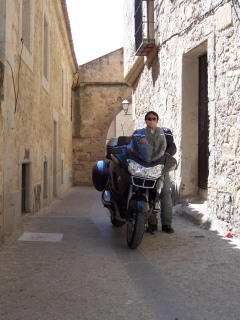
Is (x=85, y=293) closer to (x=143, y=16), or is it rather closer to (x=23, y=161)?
(x=23, y=161)

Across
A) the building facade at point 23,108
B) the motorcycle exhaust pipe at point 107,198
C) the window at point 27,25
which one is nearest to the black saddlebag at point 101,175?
the motorcycle exhaust pipe at point 107,198

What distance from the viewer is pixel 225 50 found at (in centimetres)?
529

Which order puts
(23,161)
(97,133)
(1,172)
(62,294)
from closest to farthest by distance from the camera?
(62,294)
(1,172)
(23,161)
(97,133)

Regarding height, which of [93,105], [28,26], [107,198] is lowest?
[107,198]

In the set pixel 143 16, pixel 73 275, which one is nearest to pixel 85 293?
pixel 73 275

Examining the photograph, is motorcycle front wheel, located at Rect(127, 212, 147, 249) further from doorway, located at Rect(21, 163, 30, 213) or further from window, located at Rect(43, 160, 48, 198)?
window, located at Rect(43, 160, 48, 198)

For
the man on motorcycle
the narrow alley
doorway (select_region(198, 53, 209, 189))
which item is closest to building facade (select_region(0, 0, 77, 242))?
the narrow alley

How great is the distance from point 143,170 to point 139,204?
1.08 ft

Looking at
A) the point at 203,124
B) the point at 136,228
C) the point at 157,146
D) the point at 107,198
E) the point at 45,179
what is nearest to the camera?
the point at 136,228

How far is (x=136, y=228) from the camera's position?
13.7 ft

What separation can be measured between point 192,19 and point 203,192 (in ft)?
8.26

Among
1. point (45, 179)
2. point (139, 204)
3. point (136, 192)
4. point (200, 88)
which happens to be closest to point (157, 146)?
point (136, 192)

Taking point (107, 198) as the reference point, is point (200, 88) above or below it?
above

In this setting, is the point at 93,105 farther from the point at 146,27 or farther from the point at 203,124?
the point at 203,124
